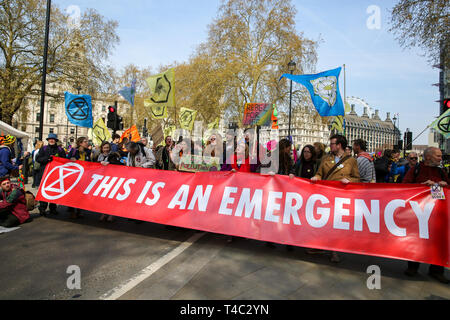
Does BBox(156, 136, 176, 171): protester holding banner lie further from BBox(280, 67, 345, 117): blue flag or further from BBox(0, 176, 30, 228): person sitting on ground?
BBox(280, 67, 345, 117): blue flag

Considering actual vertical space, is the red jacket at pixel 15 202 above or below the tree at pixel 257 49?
below

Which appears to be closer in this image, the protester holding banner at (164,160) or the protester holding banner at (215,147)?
the protester holding banner at (164,160)

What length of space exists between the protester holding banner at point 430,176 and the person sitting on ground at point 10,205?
656cm

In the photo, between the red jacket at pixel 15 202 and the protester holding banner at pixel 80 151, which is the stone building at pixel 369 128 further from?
the red jacket at pixel 15 202

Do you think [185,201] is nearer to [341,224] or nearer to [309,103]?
[341,224]

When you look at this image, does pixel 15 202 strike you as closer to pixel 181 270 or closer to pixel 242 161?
pixel 181 270

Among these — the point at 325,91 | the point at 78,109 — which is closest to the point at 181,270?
the point at 325,91

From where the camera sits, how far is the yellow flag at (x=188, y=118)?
17.5 meters

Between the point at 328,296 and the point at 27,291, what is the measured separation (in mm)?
3177

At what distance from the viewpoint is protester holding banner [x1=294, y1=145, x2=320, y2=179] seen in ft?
16.5

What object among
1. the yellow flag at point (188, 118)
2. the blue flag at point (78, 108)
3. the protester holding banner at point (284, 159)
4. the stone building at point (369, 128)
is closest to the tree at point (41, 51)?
the yellow flag at point (188, 118)

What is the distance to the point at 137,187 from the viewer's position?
539 centimetres

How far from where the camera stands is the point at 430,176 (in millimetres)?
4195
